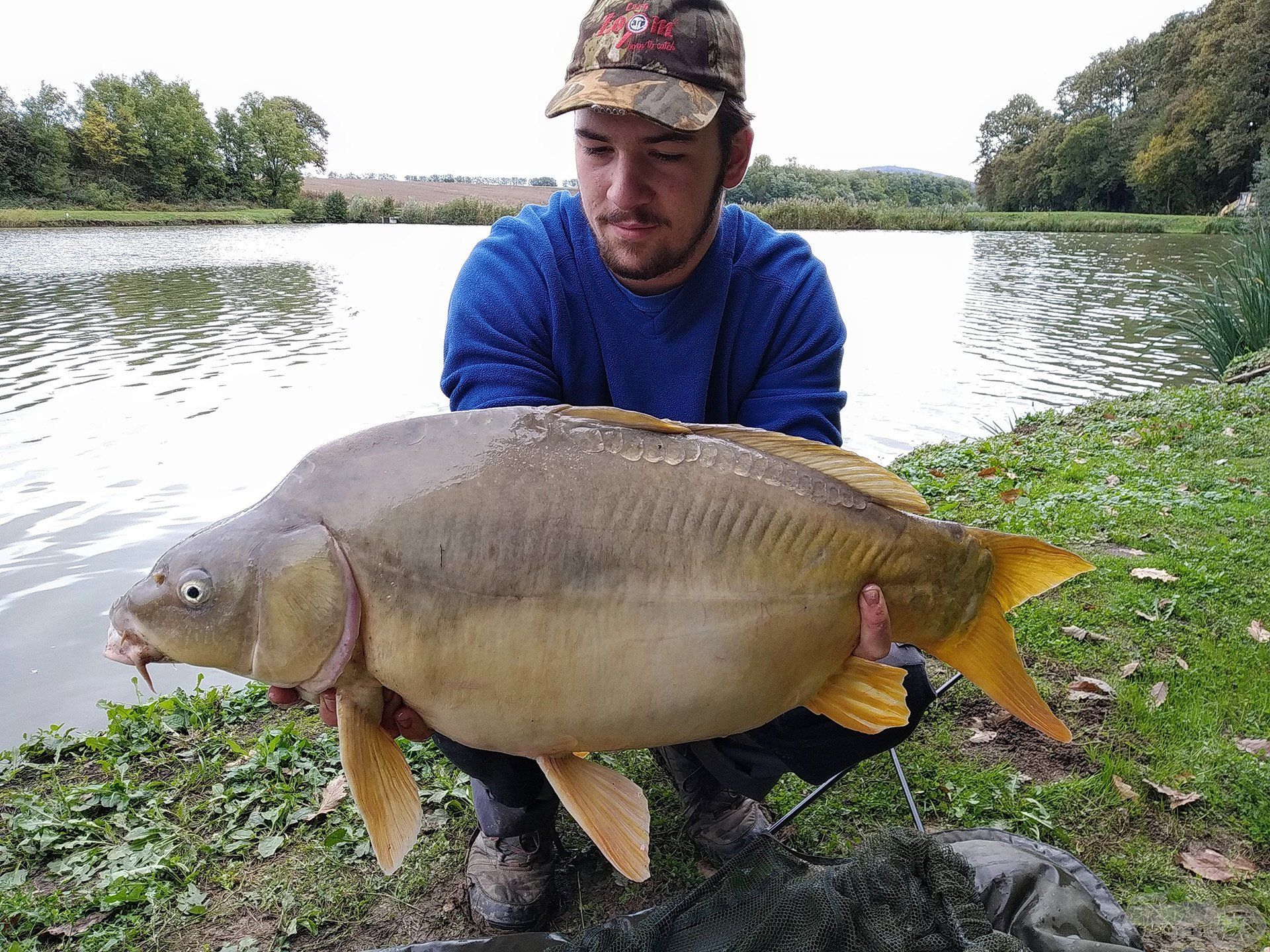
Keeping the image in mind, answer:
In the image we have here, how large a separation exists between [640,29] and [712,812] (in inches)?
63.2

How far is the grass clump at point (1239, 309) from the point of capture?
6512mm

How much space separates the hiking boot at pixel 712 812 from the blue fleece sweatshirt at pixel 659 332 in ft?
2.50

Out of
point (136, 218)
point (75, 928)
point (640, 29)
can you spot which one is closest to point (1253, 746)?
point (640, 29)

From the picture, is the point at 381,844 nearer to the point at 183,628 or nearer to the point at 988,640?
the point at 183,628

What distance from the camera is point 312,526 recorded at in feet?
3.73

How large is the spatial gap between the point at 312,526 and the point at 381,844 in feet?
1.51

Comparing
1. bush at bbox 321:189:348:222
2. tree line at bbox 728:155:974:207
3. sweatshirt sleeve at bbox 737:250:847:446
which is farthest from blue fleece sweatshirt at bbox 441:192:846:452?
bush at bbox 321:189:348:222

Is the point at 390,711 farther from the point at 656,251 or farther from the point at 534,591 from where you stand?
the point at 656,251

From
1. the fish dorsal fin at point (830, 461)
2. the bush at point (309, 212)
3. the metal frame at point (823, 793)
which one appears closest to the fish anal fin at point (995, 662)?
the fish dorsal fin at point (830, 461)

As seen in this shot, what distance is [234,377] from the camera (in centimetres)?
762

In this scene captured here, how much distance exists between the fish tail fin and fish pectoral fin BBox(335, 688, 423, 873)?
2.79 feet

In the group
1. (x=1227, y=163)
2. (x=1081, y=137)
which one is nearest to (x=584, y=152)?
(x=1227, y=163)

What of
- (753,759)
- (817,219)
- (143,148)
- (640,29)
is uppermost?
(143,148)

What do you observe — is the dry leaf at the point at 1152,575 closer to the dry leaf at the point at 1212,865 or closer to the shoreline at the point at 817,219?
the dry leaf at the point at 1212,865
